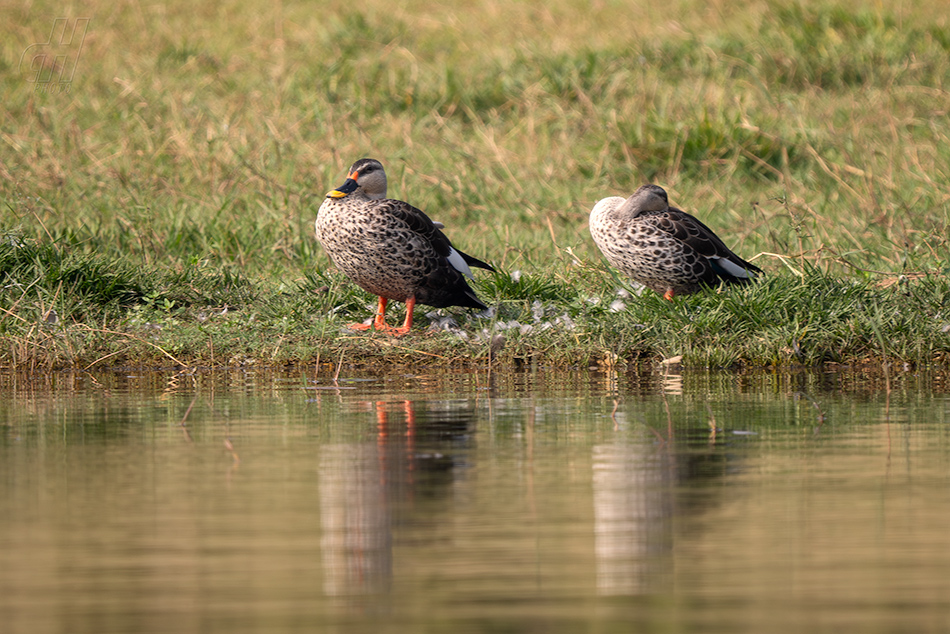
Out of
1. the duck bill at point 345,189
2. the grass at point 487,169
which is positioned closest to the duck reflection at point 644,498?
the grass at point 487,169

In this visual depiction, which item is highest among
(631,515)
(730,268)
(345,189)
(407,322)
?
(345,189)

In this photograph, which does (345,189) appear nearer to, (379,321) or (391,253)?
(391,253)

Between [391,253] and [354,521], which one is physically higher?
[391,253]

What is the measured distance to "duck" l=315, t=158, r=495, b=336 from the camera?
8797mm

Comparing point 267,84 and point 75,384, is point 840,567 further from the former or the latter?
point 267,84

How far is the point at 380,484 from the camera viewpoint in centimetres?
476

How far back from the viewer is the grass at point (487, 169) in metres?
8.54

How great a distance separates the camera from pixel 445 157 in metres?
14.0

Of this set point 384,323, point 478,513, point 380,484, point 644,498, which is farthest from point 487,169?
point 478,513

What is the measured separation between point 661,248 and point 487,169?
4.40 m

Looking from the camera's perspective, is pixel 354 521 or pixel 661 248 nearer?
Result: pixel 354 521

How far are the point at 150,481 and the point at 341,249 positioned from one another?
413 cm

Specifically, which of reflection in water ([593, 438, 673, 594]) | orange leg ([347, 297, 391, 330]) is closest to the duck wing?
orange leg ([347, 297, 391, 330])

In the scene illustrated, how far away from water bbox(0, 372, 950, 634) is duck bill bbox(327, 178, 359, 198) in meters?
2.09
